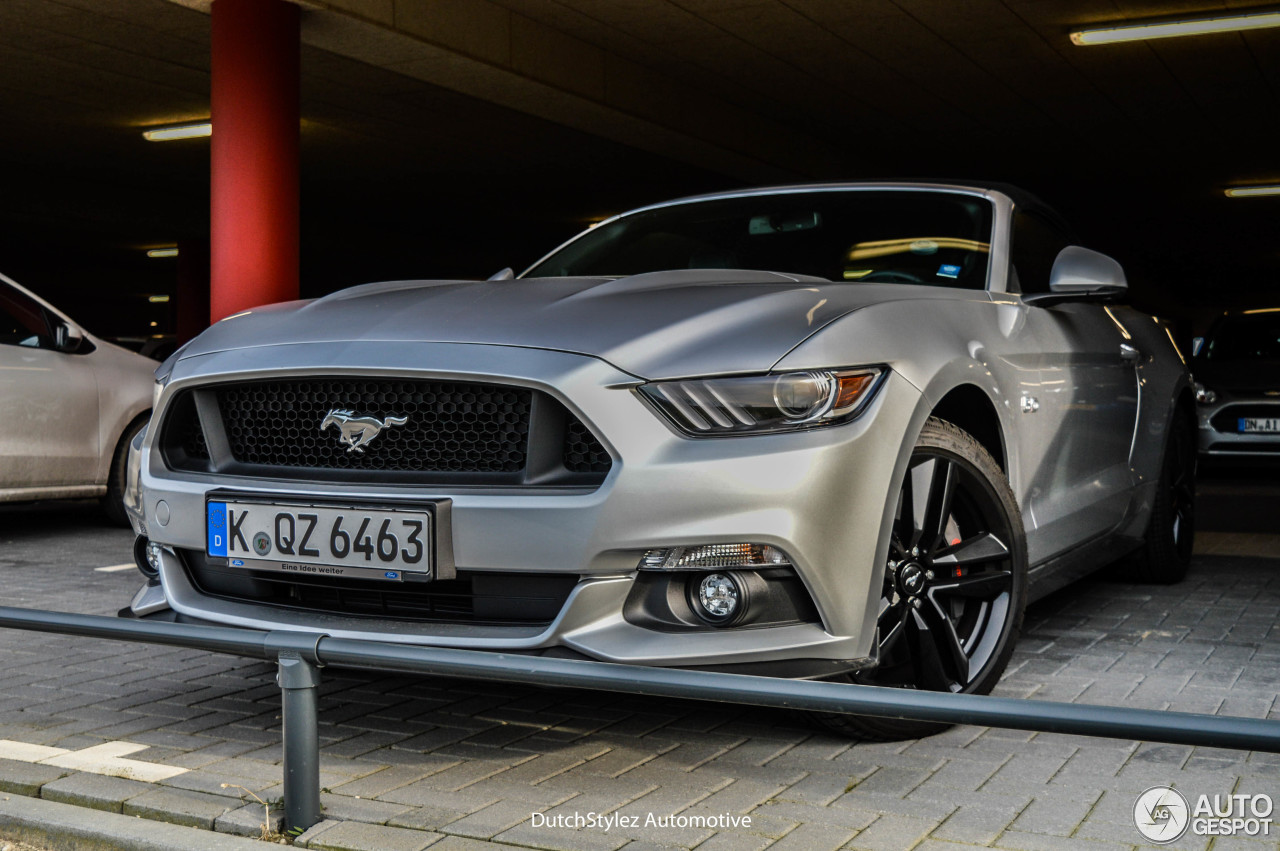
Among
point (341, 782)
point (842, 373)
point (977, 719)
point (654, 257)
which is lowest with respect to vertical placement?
point (341, 782)

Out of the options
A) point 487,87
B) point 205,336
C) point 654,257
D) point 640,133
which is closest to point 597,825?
point 205,336

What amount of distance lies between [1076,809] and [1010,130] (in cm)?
1493

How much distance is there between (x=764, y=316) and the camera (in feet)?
9.34

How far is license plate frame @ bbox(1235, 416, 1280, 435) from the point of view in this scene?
445 inches

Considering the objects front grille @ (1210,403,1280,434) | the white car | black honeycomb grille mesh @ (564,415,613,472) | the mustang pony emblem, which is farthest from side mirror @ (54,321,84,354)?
front grille @ (1210,403,1280,434)

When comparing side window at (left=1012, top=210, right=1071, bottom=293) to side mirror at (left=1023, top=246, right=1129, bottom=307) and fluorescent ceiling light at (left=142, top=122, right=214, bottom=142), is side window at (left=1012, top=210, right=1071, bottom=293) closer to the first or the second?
side mirror at (left=1023, top=246, right=1129, bottom=307)

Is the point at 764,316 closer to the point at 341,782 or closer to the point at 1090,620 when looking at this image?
the point at 341,782

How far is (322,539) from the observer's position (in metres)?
2.82

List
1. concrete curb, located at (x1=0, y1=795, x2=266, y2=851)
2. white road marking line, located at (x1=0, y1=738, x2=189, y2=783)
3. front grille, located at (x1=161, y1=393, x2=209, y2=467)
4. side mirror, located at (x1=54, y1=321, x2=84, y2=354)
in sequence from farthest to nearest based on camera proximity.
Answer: side mirror, located at (x1=54, y1=321, x2=84, y2=354)
front grille, located at (x1=161, y1=393, x2=209, y2=467)
white road marking line, located at (x1=0, y1=738, x2=189, y2=783)
concrete curb, located at (x1=0, y1=795, x2=266, y2=851)

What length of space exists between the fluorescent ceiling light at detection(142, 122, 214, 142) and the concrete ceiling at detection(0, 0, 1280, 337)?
258mm

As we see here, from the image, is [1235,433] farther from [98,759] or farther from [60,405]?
[98,759]

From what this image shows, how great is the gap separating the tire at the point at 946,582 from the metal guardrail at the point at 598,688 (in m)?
0.75

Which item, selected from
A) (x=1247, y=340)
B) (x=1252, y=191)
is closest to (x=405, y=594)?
(x=1247, y=340)

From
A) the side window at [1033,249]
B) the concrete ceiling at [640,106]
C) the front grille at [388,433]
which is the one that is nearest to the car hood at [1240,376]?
the concrete ceiling at [640,106]
